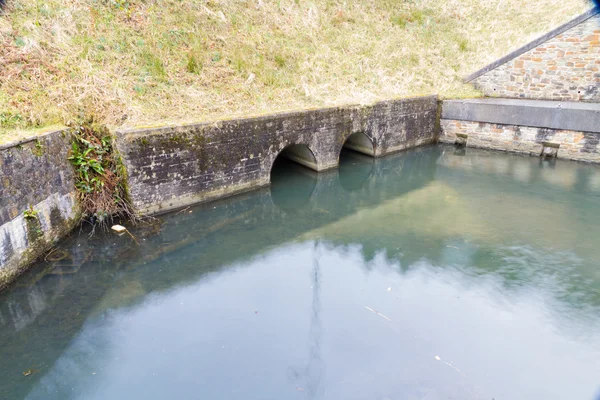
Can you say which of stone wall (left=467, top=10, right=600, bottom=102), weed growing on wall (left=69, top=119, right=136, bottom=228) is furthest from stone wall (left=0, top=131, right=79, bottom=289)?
stone wall (left=467, top=10, right=600, bottom=102)

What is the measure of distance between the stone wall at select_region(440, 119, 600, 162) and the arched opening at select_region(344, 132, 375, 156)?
328cm

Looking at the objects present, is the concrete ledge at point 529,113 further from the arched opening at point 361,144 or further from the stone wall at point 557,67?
the arched opening at point 361,144

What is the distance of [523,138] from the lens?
→ 12312 millimetres

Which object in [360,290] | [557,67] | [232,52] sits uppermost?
[232,52]

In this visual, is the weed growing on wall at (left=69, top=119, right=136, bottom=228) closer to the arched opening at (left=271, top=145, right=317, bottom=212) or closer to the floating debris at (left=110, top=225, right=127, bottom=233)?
the floating debris at (left=110, top=225, right=127, bottom=233)

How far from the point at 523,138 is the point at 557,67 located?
2.91 meters

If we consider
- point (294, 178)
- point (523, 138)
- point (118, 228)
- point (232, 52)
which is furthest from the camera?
point (523, 138)

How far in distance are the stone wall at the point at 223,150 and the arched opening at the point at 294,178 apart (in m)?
0.22

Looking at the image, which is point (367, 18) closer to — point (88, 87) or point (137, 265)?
point (88, 87)

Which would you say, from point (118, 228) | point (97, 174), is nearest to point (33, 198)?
point (97, 174)

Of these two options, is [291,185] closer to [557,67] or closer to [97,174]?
[97,174]

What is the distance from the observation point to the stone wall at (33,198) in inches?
219

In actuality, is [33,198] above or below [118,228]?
above

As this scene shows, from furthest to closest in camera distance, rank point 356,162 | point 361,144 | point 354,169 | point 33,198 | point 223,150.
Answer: point 361,144, point 356,162, point 354,169, point 223,150, point 33,198
